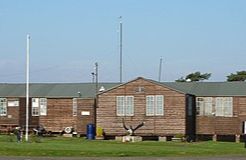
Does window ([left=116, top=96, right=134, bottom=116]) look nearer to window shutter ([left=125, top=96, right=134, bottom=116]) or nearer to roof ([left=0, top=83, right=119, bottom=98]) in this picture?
window shutter ([left=125, top=96, right=134, bottom=116])

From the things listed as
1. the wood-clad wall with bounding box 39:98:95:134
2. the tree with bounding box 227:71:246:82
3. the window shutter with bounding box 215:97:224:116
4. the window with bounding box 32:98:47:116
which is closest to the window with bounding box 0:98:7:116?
the window with bounding box 32:98:47:116

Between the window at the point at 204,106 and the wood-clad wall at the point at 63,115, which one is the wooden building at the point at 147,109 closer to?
the window at the point at 204,106

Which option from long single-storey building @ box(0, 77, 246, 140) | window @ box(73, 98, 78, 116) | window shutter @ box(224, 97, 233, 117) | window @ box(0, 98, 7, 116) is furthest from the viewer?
window @ box(0, 98, 7, 116)

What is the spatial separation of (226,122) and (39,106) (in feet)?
67.2

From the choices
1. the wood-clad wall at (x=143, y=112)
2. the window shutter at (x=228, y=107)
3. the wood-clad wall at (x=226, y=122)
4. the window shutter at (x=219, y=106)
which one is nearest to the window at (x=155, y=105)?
the wood-clad wall at (x=143, y=112)

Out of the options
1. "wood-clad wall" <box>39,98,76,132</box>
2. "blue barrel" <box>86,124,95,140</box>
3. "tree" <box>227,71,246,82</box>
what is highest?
"tree" <box>227,71,246,82</box>

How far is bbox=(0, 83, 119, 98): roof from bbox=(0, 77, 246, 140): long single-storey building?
48 centimetres

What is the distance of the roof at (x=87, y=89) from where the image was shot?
65688mm

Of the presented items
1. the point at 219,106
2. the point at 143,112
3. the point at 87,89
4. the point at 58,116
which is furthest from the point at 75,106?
the point at 219,106

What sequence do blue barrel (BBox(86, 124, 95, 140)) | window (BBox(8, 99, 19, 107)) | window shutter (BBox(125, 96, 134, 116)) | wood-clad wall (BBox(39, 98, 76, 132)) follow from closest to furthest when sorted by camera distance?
blue barrel (BBox(86, 124, 95, 140)) < window shutter (BBox(125, 96, 134, 116)) < wood-clad wall (BBox(39, 98, 76, 132)) < window (BBox(8, 99, 19, 107))

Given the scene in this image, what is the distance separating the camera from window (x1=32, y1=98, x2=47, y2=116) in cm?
7069

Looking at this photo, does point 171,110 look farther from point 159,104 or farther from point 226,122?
point 226,122

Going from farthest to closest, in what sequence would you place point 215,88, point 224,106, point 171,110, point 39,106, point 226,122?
point 39,106, point 215,88, point 224,106, point 226,122, point 171,110

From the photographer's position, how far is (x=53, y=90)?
72938mm
